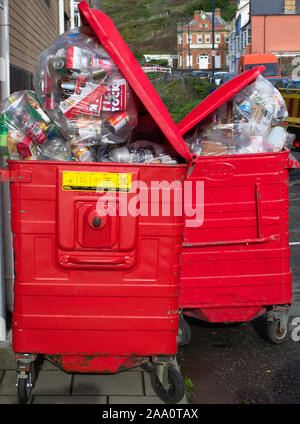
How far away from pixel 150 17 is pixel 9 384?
185 metres

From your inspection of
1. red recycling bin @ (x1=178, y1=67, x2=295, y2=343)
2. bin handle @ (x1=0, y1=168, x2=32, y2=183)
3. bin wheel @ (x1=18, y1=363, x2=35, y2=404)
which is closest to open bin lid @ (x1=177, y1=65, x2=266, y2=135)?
red recycling bin @ (x1=178, y1=67, x2=295, y2=343)

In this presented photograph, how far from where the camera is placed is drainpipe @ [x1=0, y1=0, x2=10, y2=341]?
15.4 feet

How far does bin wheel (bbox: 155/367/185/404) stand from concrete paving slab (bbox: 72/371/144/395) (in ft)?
0.55

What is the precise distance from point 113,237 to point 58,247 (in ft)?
1.02

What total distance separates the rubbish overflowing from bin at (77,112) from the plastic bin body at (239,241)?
2.68 ft

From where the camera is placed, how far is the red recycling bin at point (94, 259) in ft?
11.4

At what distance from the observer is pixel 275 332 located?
493 centimetres

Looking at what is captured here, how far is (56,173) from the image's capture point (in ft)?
11.3

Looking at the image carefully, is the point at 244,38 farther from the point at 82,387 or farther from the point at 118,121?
the point at 82,387

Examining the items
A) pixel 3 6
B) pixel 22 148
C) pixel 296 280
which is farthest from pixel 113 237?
pixel 296 280

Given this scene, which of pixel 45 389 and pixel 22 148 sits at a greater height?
pixel 22 148

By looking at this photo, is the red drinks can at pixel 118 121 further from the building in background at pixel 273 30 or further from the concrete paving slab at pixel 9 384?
the building in background at pixel 273 30

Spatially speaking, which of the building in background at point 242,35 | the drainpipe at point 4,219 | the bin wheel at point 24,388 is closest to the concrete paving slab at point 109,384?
the bin wheel at point 24,388
